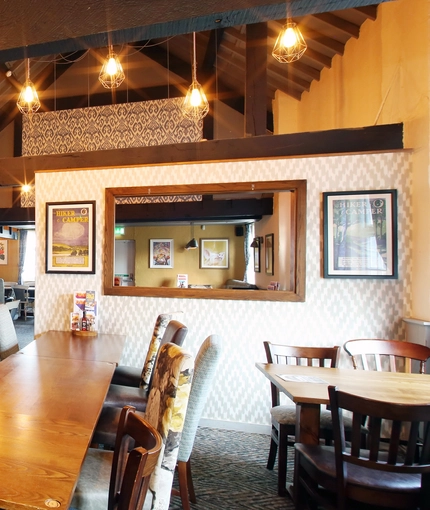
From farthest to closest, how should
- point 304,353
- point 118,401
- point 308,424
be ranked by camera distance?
1. point 304,353
2. point 118,401
3. point 308,424

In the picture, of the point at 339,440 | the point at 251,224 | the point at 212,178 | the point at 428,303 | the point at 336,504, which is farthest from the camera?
the point at 251,224

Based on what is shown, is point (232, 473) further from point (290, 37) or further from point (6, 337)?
point (290, 37)

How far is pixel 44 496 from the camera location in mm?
784

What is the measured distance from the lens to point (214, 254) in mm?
8367

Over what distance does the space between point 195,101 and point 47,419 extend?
113 inches

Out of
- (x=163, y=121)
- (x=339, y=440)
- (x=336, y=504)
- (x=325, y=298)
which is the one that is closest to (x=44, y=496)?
(x=339, y=440)

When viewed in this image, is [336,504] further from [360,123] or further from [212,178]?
[360,123]

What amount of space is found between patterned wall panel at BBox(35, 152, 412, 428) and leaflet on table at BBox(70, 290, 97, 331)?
12cm

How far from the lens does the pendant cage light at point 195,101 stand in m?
3.01

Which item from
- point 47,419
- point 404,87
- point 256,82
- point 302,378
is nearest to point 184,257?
point 256,82

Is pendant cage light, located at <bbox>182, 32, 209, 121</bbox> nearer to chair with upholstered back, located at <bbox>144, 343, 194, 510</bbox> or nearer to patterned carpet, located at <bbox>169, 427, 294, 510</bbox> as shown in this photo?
chair with upholstered back, located at <bbox>144, 343, 194, 510</bbox>

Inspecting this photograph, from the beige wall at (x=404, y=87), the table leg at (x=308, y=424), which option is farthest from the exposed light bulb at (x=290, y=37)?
the table leg at (x=308, y=424)

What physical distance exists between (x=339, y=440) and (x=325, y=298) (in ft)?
4.76

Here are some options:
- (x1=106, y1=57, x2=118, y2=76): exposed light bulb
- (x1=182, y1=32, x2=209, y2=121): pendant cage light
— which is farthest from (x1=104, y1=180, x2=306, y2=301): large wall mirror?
(x1=106, y1=57, x2=118, y2=76): exposed light bulb
